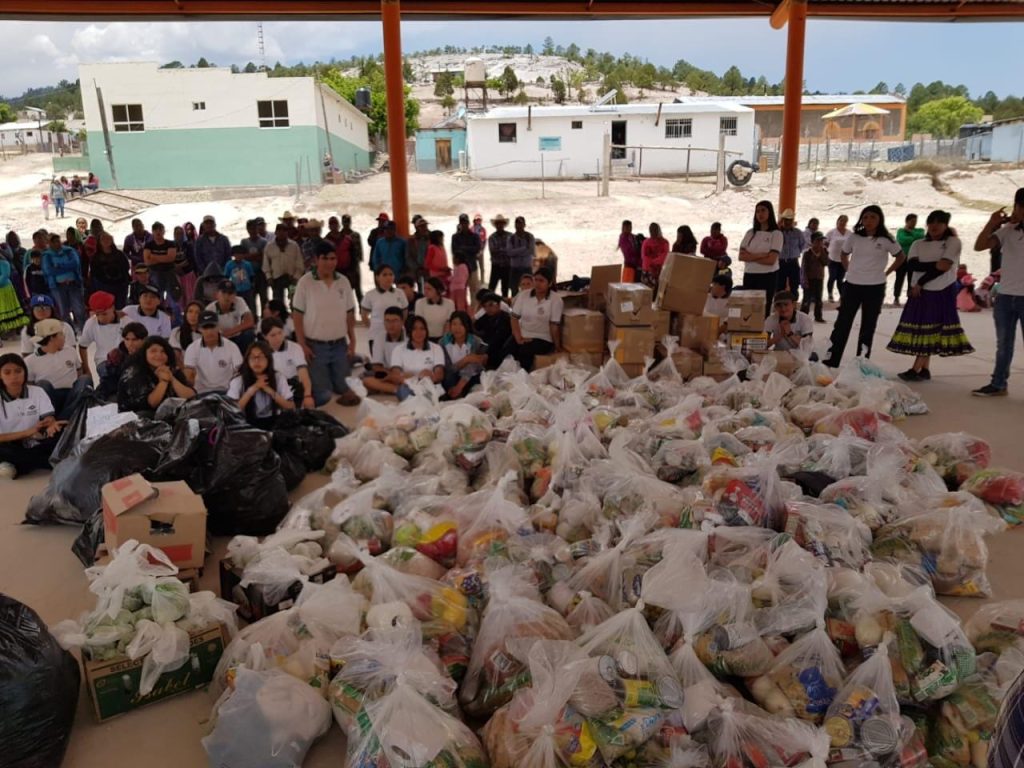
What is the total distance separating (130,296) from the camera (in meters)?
8.87

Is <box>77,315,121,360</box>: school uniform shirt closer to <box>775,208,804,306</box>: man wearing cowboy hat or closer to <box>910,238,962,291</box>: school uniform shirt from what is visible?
<box>910,238,962,291</box>: school uniform shirt

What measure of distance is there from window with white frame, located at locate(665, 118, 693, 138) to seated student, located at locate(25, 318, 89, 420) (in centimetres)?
2701

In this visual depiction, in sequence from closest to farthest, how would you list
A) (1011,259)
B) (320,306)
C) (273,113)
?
(1011,259) → (320,306) → (273,113)

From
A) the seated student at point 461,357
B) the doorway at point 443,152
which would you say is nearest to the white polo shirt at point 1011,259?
the seated student at point 461,357

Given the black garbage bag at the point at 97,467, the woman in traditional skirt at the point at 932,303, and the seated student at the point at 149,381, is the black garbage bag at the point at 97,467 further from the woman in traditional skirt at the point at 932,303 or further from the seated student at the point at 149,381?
the woman in traditional skirt at the point at 932,303

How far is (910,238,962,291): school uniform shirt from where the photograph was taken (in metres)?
6.20

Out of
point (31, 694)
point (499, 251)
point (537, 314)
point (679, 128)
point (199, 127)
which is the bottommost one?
point (31, 694)

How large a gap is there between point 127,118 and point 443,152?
46.8ft

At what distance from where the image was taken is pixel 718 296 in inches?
271

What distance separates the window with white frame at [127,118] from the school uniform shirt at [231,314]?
72.8 feet

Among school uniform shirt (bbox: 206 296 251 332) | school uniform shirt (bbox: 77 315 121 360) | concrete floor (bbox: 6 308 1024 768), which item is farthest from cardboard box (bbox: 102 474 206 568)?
school uniform shirt (bbox: 206 296 251 332)

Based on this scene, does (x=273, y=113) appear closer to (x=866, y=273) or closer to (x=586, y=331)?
(x=586, y=331)

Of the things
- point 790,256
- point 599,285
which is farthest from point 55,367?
point 790,256

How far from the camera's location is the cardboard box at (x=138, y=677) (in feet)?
8.71
